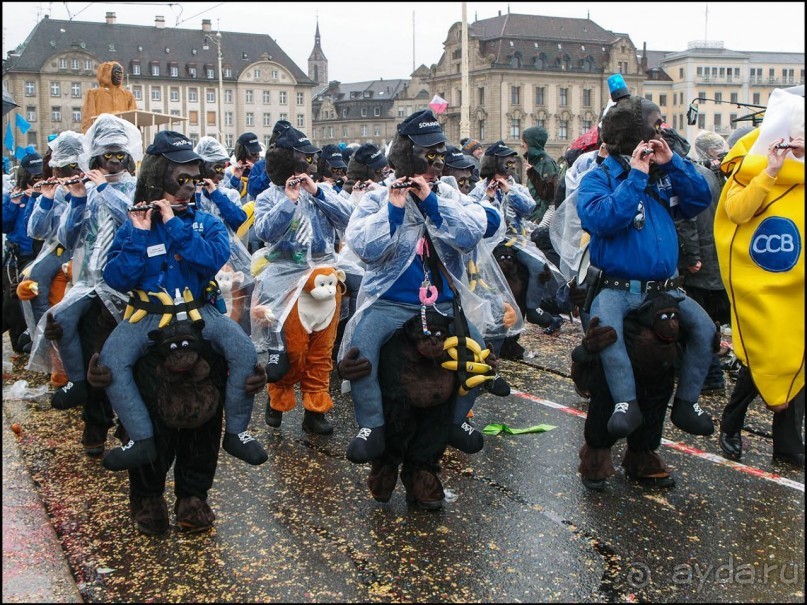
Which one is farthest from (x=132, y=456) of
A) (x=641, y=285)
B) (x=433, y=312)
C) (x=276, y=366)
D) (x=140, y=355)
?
(x=641, y=285)

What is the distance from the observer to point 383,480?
481 centimetres

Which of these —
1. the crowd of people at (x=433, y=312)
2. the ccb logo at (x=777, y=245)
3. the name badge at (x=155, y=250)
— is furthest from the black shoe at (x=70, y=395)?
the ccb logo at (x=777, y=245)

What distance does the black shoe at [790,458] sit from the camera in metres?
5.28

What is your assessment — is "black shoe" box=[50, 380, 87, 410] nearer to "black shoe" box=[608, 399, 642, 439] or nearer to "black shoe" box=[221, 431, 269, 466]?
"black shoe" box=[221, 431, 269, 466]

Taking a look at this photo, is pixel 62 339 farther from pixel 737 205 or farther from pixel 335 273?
pixel 737 205

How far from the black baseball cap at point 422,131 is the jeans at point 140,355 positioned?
4.37 ft

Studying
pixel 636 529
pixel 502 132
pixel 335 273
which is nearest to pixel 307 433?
pixel 335 273

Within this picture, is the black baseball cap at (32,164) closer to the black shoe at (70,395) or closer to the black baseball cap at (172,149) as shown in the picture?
the black shoe at (70,395)

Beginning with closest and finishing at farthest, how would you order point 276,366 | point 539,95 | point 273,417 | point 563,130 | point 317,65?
1. point 276,366
2. point 273,417
3. point 539,95
4. point 563,130
5. point 317,65

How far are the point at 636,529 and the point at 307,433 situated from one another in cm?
255

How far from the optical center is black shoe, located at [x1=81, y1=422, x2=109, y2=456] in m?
5.79

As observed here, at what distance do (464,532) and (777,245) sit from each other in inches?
82.1

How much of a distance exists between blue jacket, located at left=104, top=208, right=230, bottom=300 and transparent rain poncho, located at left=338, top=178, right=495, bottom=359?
2.34 feet

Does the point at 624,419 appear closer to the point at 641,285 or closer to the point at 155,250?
the point at 641,285
